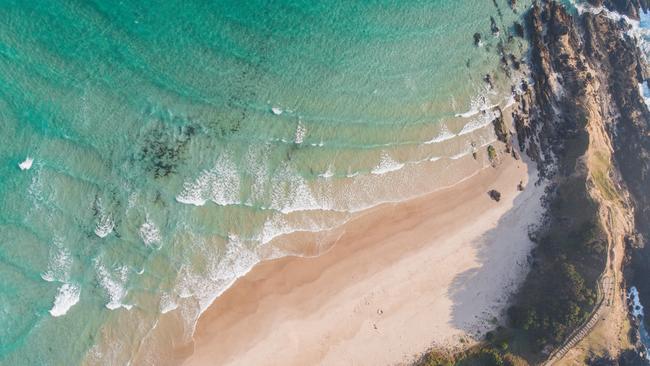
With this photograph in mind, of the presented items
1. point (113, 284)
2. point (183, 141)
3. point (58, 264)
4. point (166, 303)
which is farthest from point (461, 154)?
point (58, 264)

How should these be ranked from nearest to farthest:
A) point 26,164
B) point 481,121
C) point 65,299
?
1. point 65,299
2. point 26,164
3. point 481,121

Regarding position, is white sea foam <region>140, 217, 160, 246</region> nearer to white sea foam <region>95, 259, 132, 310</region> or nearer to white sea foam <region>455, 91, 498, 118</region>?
white sea foam <region>95, 259, 132, 310</region>

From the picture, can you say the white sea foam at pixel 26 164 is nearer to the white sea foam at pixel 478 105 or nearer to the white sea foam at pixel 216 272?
the white sea foam at pixel 216 272

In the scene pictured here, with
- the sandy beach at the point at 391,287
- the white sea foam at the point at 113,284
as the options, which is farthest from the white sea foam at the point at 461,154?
the white sea foam at the point at 113,284

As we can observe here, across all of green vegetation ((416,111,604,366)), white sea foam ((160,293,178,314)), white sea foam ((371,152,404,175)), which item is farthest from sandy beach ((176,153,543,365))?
white sea foam ((371,152,404,175))

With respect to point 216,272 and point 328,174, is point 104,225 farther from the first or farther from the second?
point 328,174

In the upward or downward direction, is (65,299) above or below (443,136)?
below

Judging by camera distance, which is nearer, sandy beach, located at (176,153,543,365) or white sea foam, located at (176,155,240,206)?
sandy beach, located at (176,153,543,365)
